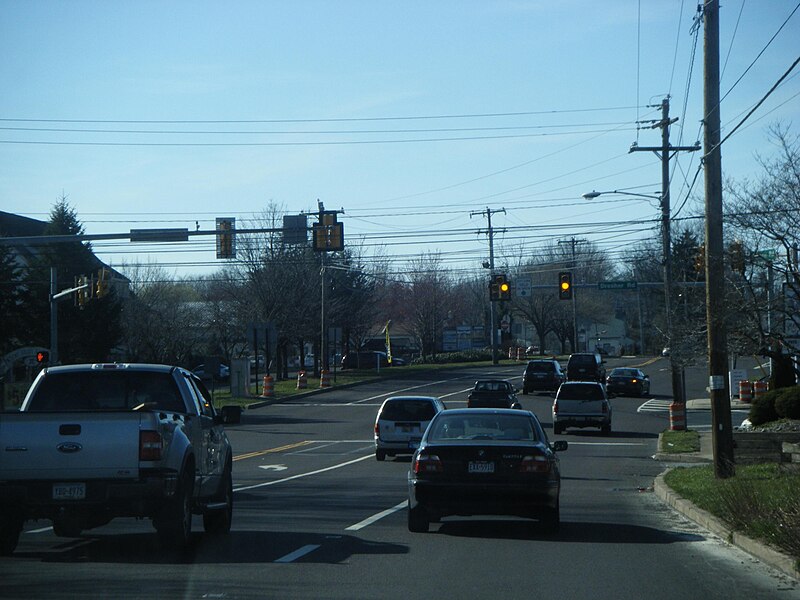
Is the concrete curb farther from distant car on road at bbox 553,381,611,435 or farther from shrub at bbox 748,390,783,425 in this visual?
distant car on road at bbox 553,381,611,435

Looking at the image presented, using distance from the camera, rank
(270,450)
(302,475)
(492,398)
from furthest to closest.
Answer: (492,398)
(270,450)
(302,475)

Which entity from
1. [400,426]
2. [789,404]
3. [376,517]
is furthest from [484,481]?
[789,404]

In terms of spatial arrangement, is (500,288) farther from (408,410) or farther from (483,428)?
(483,428)

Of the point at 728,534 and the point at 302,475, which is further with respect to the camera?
the point at 302,475

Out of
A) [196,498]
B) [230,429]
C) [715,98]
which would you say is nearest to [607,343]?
[230,429]

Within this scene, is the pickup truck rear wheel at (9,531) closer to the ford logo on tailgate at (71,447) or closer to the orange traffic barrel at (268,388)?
the ford logo on tailgate at (71,447)

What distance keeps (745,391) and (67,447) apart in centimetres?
4413

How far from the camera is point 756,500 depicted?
1277cm

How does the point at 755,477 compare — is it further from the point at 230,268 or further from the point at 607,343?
the point at 607,343

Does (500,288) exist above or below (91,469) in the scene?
above

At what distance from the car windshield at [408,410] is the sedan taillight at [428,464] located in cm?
1358

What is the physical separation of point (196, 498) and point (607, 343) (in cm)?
11698

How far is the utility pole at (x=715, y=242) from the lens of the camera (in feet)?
60.0

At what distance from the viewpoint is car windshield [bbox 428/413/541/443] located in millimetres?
13211
